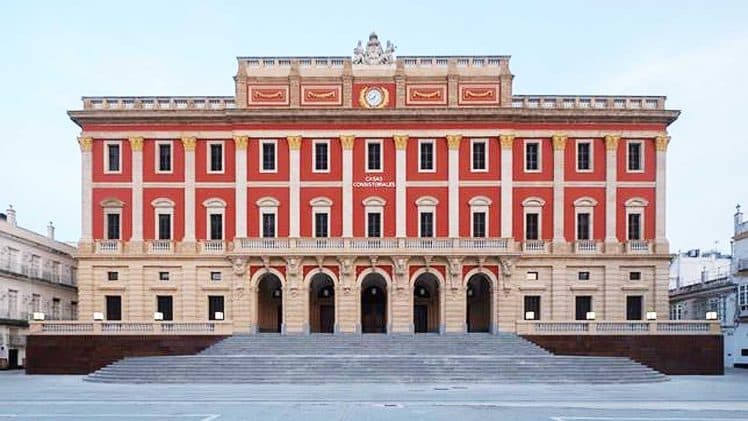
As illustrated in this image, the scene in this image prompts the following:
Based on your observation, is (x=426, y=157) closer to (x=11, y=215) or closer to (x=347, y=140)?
(x=347, y=140)

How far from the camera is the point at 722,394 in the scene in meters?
37.0

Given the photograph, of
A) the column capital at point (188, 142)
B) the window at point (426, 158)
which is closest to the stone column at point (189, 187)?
the column capital at point (188, 142)

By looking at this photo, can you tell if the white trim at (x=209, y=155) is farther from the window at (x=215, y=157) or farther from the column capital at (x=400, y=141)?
the column capital at (x=400, y=141)

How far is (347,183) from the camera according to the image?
60.6 m

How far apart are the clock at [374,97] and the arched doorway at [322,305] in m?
12.4

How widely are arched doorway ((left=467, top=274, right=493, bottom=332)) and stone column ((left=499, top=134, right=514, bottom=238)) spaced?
437 centimetres

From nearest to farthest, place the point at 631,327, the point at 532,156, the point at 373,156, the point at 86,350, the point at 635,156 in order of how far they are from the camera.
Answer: the point at 86,350 → the point at 631,327 → the point at 373,156 → the point at 532,156 → the point at 635,156

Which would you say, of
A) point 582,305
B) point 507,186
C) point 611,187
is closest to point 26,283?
point 507,186

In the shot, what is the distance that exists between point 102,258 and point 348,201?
1681cm

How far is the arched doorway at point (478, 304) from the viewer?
6266cm

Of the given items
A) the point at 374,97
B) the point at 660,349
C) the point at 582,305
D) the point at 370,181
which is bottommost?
the point at 660,349

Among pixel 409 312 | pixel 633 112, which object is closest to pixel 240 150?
pixel 409 312

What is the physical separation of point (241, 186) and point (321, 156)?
5.72 meters

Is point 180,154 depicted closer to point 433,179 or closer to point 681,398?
point 433,179
